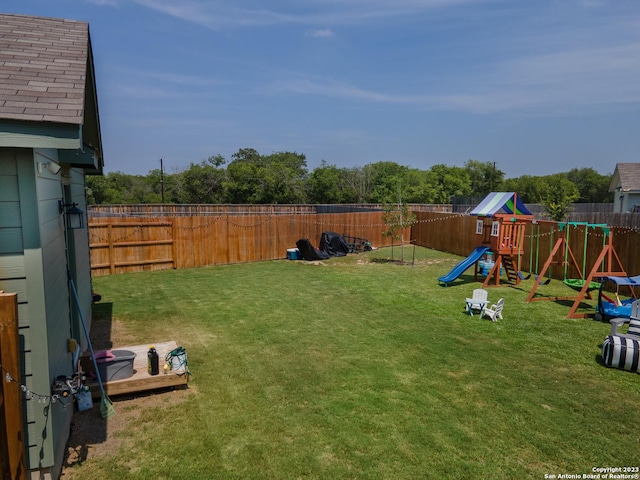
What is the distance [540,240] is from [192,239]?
1274 cm

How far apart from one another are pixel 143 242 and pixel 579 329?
13.4 metres

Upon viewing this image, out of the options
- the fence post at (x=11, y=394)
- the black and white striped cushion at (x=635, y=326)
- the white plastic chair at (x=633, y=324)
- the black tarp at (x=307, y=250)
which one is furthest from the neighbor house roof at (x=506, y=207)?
the fence post at (x=11, y=394)

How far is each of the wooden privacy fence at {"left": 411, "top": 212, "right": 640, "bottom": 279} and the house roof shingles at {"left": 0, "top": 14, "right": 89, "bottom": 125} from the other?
11.5 metres

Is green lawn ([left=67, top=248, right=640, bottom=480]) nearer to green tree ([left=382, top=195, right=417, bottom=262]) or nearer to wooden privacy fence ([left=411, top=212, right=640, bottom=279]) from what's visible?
wooden privacy fence ([left=411, top=212, right=640, bottom=279])

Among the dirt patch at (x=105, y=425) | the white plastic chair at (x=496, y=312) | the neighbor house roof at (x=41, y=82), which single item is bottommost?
the dirt patch at (x=105, y=425)

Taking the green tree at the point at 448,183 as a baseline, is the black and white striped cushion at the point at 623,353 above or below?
below

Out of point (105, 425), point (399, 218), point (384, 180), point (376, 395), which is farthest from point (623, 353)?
point (384, 180)

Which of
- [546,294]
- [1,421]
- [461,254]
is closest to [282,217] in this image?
[461,254]

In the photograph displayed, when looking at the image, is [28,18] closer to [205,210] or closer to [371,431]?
[371,431]

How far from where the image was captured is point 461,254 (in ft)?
62.6

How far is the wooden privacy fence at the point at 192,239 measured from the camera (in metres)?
14.4

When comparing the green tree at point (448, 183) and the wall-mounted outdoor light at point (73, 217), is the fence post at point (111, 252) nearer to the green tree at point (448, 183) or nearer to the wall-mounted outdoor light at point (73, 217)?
the wall-mounted outdoor light at point (73, 217)

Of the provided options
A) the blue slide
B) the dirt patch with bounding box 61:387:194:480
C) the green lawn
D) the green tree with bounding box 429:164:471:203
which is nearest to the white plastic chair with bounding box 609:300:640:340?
the green lawn

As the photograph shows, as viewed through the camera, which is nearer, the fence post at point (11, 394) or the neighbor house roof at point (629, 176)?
the fence post at point (11, 394)
